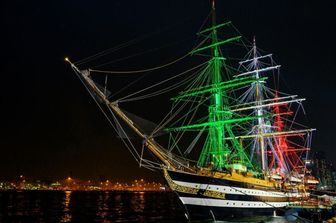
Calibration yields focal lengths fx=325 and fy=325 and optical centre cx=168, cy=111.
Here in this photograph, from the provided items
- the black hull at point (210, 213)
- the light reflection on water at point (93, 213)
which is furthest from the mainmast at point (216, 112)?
the light reflection on water at point (93, 213)

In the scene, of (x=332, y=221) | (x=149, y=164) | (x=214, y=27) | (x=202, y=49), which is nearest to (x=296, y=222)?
(x=332, y=221)

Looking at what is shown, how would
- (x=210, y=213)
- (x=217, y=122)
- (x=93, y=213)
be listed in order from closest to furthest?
(x=210, y=213), (x=217, y=122), (x=93, y=213)

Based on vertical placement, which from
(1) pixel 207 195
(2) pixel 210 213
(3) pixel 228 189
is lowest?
(2) pixel 210 213

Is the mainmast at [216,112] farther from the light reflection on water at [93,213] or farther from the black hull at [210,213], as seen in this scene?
the light reflection on water at [93,213]

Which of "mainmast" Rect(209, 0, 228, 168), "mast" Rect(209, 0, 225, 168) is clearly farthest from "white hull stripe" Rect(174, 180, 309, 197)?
"mast" Rect(209, 0, 225, 168)

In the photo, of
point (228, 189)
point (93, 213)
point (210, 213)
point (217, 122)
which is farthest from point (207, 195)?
point (93, 213)

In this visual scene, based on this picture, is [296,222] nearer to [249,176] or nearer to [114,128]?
[249,176]

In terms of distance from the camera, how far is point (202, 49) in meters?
37.1

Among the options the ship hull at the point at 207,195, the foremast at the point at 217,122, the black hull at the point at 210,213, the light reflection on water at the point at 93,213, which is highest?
the foremast at the point at 217,122

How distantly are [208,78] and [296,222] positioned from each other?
57.4 feet

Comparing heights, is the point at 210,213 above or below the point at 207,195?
below

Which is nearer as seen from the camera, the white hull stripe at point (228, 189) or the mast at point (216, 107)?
the white hull stripe at point (228, 189)

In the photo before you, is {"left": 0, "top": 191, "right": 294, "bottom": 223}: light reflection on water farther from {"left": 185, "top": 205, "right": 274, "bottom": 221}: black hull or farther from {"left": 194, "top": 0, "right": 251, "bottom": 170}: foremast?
{"left": 194, "top": 0, "right": 251, "bottom": 170}: foremast

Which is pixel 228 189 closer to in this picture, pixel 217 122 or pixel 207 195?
pixel 207 195
